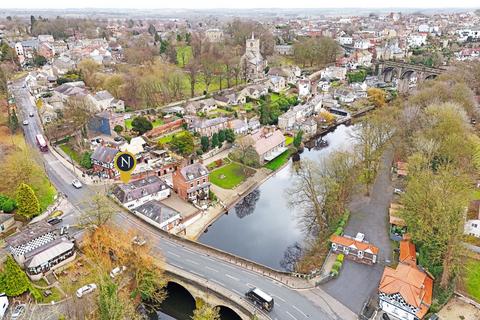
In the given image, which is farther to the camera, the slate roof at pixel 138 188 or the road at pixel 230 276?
the slate roof at pixel 138 188

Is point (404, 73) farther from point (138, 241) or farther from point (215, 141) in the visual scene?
point (138, 241)

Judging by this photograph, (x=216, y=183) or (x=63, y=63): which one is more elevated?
(x=63, y=63)

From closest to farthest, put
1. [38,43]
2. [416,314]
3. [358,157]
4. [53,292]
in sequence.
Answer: [416,314]
[53,292]
[358,157]
[38,43]

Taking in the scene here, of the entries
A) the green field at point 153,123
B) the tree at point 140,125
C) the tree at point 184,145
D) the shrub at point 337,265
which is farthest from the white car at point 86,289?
the green field at point 153,123

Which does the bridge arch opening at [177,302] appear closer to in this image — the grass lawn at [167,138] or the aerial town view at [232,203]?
the aerial town view at [232,203]

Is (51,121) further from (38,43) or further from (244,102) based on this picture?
(38,43)

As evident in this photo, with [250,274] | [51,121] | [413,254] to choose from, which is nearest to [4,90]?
[51,121]

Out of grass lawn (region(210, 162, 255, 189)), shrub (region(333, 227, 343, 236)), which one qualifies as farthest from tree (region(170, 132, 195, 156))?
shrub (region(333, 227, 343, 236))
